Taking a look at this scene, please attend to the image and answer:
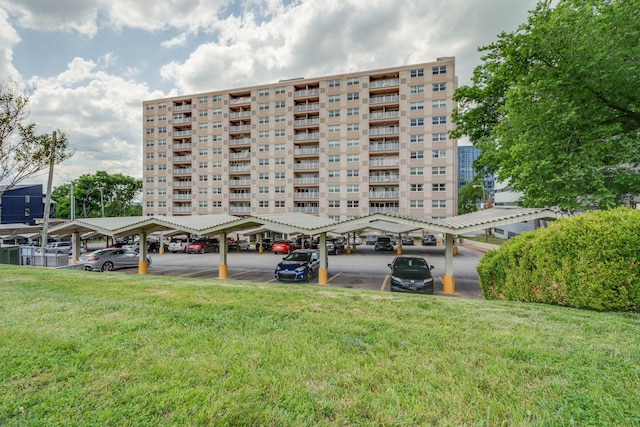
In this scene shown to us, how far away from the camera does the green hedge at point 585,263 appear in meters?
5.98

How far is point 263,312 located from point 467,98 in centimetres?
1917

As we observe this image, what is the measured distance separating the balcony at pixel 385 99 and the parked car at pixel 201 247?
31853 mm

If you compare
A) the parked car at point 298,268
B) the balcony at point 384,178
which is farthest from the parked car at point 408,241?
the parked car at point 298,268

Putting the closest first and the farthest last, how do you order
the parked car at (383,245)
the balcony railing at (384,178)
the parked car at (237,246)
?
the parked car at (383,245)
the parked car at (237,246)
the balcony railing at (384,178)

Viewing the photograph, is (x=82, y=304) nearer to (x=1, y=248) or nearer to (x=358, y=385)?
(x=358, y=385)

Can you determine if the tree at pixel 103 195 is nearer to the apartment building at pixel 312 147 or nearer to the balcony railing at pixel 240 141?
the apartment building at pixel 312 147

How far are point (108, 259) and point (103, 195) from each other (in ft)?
153

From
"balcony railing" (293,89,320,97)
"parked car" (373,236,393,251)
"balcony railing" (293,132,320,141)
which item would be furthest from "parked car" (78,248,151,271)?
"balcony railing" (293,89,320,97)

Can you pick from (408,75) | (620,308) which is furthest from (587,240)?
(408,75)

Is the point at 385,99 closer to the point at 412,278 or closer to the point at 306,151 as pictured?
the point at 306,151

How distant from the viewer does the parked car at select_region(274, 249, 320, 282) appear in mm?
14480

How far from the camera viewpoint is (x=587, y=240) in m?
6.43

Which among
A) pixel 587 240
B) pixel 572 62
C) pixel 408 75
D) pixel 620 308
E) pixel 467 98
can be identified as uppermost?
pixel 408 75

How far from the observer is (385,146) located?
1767 inches
